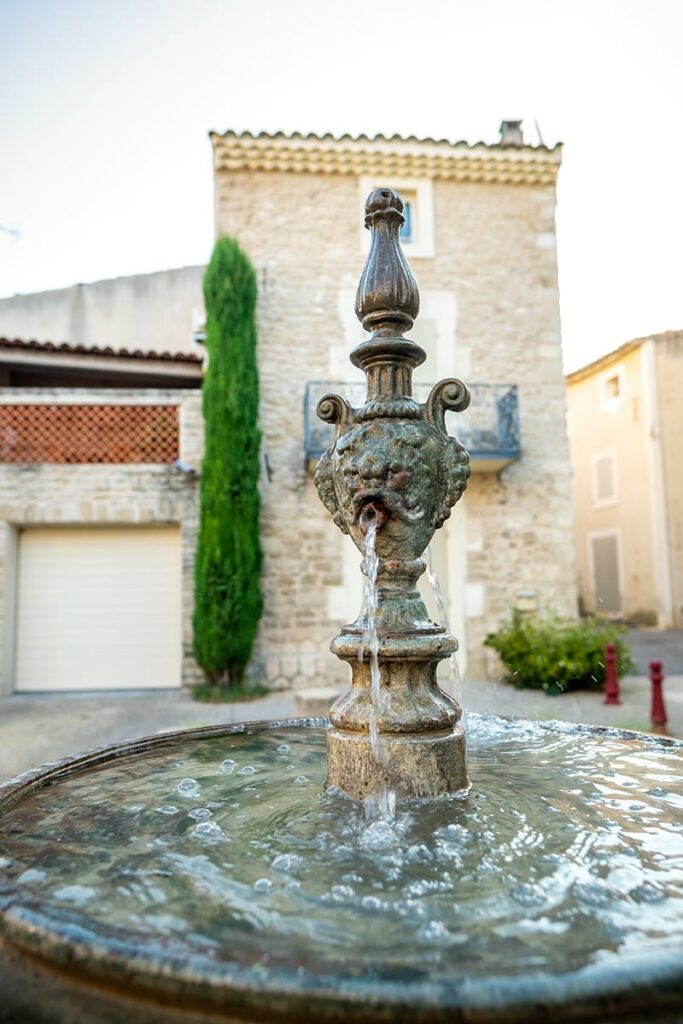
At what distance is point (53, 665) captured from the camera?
9648 mm

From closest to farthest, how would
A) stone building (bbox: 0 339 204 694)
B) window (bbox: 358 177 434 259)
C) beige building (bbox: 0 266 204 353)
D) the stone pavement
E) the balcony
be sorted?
the stone pavement, stone building (bbox: 0 339 204 694), the balcony, window (bbox: 358 177 434 259), beige building (bbox: 0 266 204 353)

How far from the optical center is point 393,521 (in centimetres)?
260

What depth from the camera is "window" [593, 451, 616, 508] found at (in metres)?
19.7

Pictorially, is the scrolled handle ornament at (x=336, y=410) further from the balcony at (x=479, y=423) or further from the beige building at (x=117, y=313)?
the beige building at (x=117, y=313)

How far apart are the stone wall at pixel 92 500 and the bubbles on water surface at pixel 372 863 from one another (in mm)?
6978

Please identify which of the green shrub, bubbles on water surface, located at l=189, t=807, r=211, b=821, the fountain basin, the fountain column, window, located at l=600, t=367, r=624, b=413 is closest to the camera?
the fountain basin

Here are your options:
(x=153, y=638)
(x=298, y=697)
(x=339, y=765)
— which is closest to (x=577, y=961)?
(x=339, y=765)

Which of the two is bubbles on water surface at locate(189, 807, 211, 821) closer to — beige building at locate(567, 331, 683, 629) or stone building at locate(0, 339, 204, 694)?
stone building at locate(0, 339, 204, 694)

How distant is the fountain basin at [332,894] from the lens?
117 centimetres

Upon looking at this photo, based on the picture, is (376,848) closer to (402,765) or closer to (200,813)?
(402,765)

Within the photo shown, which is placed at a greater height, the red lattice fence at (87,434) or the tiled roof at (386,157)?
the tiled roof at (386,157)

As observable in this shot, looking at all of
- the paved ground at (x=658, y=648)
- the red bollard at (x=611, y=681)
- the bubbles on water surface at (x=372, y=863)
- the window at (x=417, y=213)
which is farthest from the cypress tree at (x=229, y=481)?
the bubbles on water surface at (x=372, y=863)

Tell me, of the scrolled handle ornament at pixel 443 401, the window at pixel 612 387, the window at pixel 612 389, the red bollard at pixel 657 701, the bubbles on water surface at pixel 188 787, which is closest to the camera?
the bubbles on water surface at pixel 188 787

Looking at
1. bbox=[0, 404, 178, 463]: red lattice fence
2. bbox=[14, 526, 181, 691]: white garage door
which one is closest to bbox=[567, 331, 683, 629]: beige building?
bbox=[14, 526, 181, 691]: white garage door
